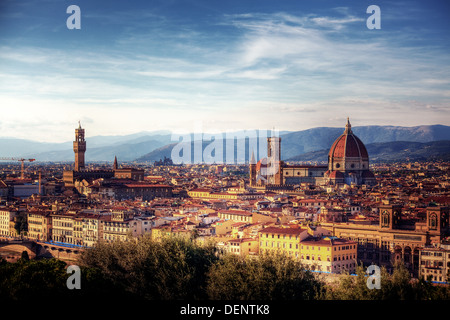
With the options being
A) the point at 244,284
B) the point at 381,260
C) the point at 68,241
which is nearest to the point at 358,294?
the point at 244,284

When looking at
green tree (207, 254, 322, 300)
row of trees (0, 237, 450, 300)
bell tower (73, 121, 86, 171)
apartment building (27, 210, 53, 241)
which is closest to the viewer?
row of trees (0, 237, 450, 300)

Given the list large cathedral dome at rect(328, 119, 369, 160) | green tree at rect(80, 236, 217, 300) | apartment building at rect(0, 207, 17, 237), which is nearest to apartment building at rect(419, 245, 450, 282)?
green tree at rect(80, 236, 217, 300)

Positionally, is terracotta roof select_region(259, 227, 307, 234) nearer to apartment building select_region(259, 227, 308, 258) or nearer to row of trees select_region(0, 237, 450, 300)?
apartment building select_region(259, 227, 308, 258)

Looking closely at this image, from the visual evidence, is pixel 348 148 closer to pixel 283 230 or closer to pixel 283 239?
pixel 283 230

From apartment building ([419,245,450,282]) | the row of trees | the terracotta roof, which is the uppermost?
the terracotta roof

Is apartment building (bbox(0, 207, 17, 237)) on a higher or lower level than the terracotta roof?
lower
